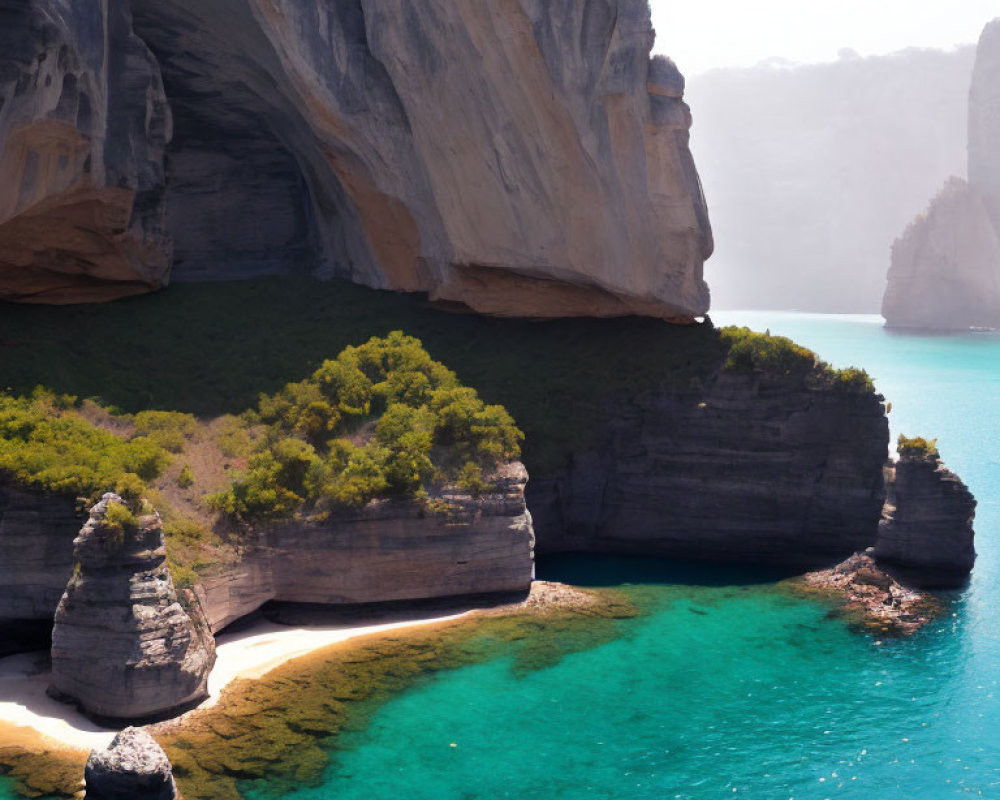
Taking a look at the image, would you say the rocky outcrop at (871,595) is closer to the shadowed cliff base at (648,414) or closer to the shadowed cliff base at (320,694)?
the shadowed cliff base at (648,414)

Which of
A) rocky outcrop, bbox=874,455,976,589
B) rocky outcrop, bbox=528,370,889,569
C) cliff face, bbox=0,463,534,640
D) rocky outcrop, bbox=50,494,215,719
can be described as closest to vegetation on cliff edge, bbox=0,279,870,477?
rocky outcrop, bbox=528,370,889,569

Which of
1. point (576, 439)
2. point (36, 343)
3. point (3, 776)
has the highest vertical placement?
point (36, 343)

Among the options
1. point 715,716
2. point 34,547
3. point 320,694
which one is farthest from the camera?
point 34,547

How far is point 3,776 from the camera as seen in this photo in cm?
2139

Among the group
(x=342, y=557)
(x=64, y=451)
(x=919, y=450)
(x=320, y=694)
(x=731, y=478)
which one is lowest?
(x=320, y=694)

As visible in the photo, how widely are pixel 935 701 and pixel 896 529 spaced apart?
866cm

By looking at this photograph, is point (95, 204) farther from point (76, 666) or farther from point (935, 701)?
point (935, 701)

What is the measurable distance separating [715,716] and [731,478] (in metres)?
12.6

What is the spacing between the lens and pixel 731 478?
36719 millimetres

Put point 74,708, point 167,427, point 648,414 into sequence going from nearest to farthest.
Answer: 1. point 74,708
2. point 167,427
3. point 648,414

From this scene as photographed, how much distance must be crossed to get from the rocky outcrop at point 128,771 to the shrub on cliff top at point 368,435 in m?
9.25

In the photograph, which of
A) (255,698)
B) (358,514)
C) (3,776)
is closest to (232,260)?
(358,514)

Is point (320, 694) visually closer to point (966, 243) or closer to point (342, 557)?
point (342, 557)

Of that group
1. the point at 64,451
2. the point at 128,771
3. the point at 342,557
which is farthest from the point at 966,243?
the point at 128,771
